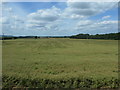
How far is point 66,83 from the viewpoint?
286 centimetres

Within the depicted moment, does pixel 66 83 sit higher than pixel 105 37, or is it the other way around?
pixel 105 37

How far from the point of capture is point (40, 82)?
2887 mm

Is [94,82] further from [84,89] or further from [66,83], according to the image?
[66,83]

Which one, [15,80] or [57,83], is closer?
[57,83]

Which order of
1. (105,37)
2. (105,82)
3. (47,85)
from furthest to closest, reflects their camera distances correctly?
(105,37) < (105,82) < (47,85)

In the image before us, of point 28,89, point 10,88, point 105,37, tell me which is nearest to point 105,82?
point 28,89

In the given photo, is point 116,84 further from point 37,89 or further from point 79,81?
point 37,89

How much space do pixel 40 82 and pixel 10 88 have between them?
0.77 meters

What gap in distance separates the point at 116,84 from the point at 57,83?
1.65 metres

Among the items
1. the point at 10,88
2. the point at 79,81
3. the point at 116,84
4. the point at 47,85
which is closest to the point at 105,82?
the point at 116,84

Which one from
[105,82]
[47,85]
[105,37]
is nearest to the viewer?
[47,85]

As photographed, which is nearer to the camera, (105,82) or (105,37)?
(105,82)

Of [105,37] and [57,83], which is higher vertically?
[105,37]

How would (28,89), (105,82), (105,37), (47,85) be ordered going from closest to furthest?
(28,89) → (47,85) → (105,82) → (105,37)
